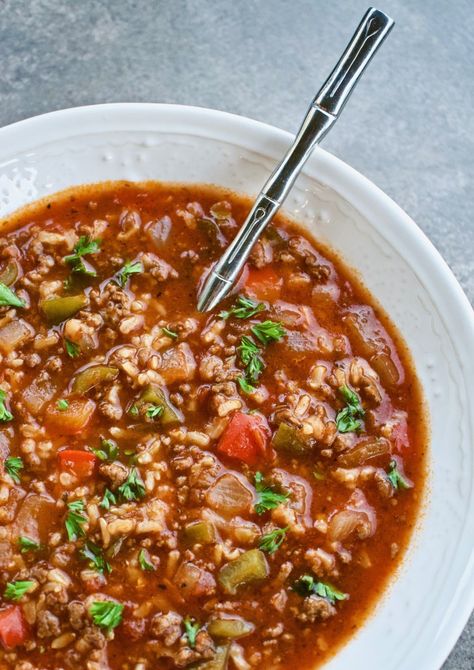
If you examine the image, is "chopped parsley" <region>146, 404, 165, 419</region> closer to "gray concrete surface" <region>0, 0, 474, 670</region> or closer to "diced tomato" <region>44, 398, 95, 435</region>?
"diced tomato" <region>44, 398, 95, 435</region>

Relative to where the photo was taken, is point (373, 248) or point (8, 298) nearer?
point (8, 298)

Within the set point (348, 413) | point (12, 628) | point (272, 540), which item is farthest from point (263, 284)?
point (12, 628)

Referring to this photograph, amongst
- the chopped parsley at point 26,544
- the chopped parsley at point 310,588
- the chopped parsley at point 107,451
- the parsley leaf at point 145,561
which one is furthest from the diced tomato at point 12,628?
the chopped parsley at point 310,588

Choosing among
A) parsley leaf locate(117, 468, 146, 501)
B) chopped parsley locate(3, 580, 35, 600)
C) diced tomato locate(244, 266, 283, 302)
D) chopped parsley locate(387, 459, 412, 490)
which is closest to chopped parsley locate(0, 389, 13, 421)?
parsley leaf locate(117, 468, 146, 501)

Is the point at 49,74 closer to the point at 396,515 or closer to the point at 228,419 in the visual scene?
the point at 228,419

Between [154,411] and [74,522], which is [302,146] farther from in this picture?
[74,522]

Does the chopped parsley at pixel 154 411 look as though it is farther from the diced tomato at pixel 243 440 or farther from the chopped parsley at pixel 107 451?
the diced tomato at pixel 243 440

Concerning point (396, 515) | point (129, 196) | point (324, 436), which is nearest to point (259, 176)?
point (129, 196)
